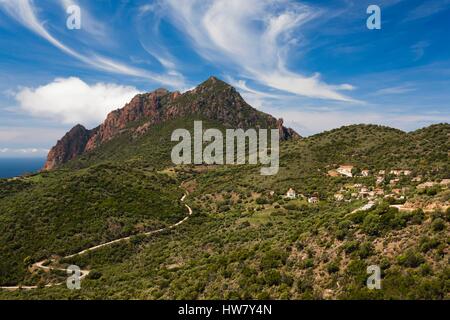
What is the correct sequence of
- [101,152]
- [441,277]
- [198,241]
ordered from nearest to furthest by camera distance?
[441,277] < [198,241] < [101,152]

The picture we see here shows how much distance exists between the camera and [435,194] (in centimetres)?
2898

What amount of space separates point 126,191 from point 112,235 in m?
21.9

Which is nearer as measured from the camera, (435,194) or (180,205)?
(435,194)

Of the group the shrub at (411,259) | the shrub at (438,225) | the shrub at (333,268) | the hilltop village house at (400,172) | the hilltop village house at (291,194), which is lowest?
the shrub at (333,268)

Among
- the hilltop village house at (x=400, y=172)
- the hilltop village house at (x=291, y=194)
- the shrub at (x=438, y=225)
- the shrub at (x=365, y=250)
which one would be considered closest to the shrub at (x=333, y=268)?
the shrub at (x=365, y=250)

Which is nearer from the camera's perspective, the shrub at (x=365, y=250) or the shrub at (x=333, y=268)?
the shrub at (x=333, y=268)

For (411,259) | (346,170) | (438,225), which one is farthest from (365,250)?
(346,170)

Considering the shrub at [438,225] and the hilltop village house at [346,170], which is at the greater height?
the hilltop village house at [346,170]

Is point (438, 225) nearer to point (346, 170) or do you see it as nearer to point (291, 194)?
point (291, 194)

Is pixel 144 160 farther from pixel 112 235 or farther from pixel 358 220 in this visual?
pixel 358 220

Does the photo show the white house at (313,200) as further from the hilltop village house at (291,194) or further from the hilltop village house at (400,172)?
the hilltop village house at (400,172)

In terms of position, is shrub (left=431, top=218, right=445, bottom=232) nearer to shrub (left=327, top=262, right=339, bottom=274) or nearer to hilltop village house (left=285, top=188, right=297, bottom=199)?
shrub (left=327, top=262, right=339, bottom=274)

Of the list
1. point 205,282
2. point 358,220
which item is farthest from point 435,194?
point 205,282

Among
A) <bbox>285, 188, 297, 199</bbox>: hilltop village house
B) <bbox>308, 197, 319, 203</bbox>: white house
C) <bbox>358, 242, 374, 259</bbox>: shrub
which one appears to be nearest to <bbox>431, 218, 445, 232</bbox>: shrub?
<bbox>358, 242, 374, 259</bbox>: shrub
